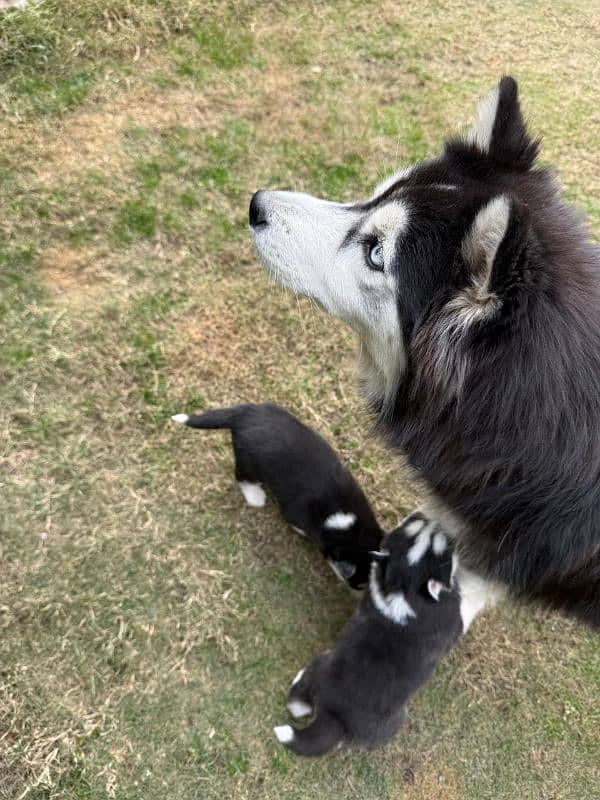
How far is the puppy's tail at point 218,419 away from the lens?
2791 millimetres

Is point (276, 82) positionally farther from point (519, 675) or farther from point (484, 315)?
point (519, 675)

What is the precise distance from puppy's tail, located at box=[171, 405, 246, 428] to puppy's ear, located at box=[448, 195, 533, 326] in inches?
50.8

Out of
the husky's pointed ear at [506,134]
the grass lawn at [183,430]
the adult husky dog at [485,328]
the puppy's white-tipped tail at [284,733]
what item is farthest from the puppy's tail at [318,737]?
the husky's pointed ear at [506,134]

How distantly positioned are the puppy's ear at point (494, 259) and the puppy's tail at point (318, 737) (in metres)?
1.66

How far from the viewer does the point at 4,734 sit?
8.42ft

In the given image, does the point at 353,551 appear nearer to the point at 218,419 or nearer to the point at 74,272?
the point at 218,419

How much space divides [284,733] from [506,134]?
2457 millimetres

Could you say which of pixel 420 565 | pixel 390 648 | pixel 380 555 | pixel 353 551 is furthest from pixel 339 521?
pixel 390 648

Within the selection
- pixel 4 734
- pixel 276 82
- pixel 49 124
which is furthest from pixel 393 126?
pixel 4 734

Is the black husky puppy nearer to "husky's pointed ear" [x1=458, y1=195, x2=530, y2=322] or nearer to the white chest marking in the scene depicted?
the white chest marking

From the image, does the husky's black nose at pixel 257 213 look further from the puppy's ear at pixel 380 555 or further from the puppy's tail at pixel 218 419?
the puppy's ear at pixel 380 555

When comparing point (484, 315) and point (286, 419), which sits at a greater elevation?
point (484, 315)

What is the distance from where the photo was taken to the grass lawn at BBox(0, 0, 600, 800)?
2.72 metres

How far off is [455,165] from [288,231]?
2.05 ft
